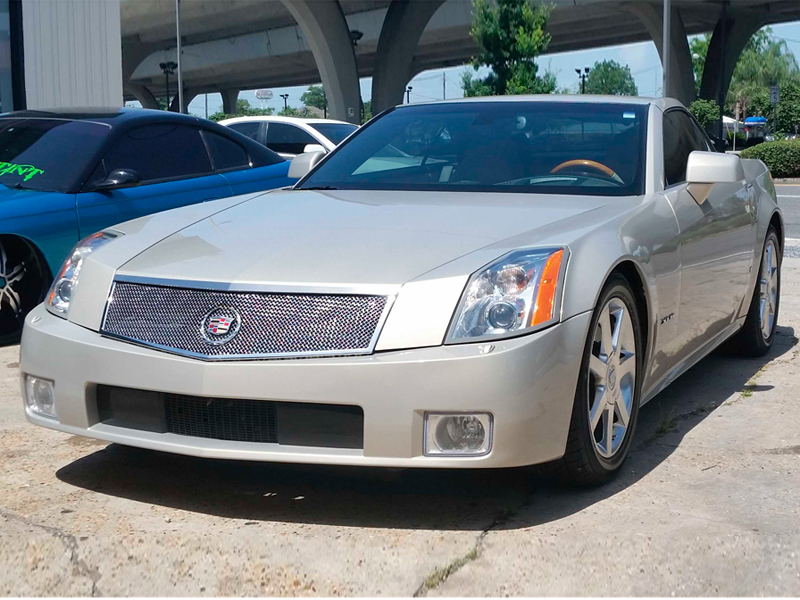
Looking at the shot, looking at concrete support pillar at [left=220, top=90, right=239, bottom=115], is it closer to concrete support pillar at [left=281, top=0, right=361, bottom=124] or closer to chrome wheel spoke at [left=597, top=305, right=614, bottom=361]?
concrete support pillar at [left=281, top=0, right=361, bottom=124]

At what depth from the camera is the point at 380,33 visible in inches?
1833

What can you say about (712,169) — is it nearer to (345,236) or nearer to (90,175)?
(345,236)

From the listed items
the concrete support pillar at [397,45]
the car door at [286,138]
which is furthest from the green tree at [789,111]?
the car door at [286,138]

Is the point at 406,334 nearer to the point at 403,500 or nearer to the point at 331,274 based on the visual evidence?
the point at 331,274

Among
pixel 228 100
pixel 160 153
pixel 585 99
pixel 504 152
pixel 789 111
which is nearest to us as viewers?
pixel 504 152

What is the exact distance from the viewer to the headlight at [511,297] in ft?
10.6

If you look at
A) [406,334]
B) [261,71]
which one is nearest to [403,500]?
[406,334]

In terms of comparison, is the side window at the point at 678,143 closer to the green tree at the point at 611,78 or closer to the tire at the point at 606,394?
the tire at the point at 606,394

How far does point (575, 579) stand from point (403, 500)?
0.81 metres

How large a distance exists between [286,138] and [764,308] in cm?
1088

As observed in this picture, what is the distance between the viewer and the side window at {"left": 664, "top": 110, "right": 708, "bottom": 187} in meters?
4.73

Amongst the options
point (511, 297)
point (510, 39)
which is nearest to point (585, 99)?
point (511, 297)

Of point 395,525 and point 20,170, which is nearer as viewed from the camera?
point 395,525

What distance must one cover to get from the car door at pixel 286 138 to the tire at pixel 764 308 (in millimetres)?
10390
